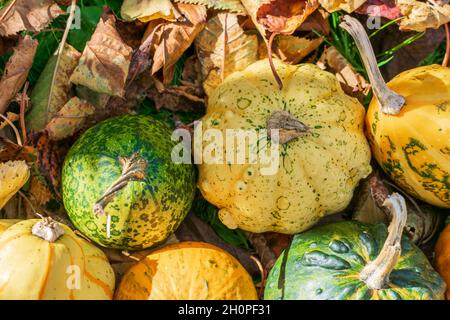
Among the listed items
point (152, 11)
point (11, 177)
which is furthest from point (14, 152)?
point (152, 11)

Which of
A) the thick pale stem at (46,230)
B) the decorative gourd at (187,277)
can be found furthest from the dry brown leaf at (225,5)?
the thick pale stem at (46,230)

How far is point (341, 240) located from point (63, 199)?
3.33ft

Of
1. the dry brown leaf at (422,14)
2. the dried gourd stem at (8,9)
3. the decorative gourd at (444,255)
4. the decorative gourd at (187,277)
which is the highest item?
the dried gourd stem at (8,9)

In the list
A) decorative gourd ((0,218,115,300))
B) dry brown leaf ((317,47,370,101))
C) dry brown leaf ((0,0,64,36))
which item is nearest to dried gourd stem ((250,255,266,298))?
decorative gourd ((0,218,115,300))

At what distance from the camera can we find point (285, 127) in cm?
219

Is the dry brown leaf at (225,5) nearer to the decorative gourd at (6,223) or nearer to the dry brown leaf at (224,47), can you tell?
the dry brown leaf at (224,47)

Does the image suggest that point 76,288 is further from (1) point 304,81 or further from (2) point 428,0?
(2) point 428,0

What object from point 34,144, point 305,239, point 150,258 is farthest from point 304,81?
point 34,144

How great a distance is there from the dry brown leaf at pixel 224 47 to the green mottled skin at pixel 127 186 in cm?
39

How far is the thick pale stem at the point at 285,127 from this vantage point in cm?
219

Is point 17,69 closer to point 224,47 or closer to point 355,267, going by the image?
point 224,47

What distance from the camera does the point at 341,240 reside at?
2.27m

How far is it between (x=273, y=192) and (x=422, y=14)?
2.97 ft

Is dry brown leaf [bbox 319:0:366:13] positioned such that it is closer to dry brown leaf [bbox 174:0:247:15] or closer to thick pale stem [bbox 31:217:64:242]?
dry brown leaf [bbox 174:0:247:15]
